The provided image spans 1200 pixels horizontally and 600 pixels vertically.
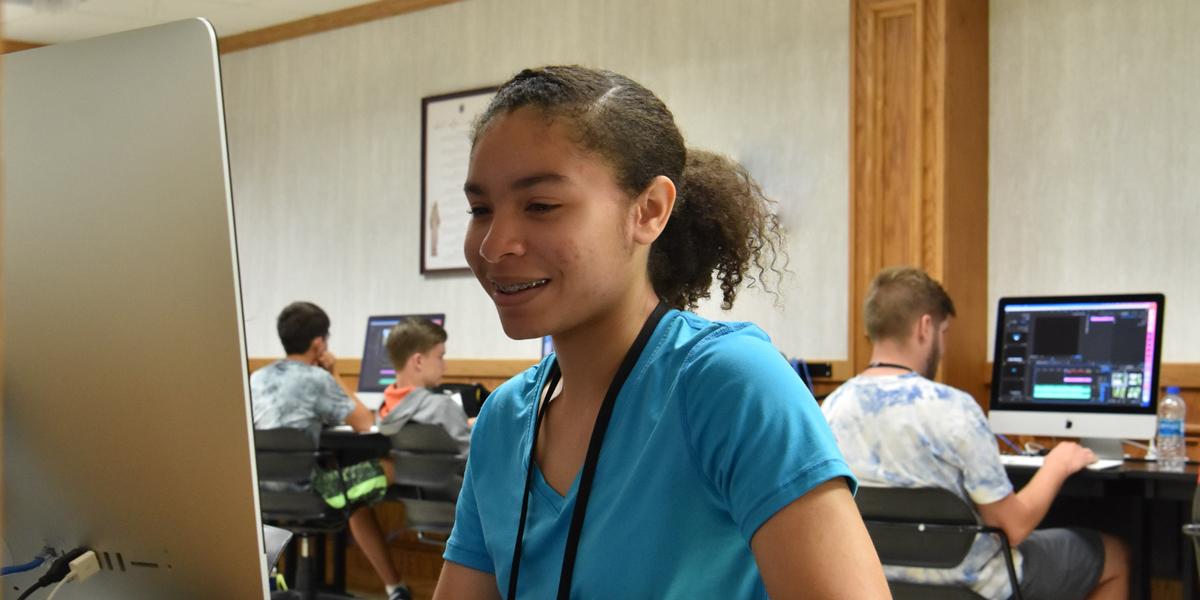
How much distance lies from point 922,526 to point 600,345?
190 centimetres

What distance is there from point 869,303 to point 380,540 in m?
2.65

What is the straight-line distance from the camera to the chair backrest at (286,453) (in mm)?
4477

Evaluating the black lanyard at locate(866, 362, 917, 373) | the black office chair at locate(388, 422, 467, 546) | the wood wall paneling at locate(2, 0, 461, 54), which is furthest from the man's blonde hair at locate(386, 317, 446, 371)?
the black lanyard at locate(866, 362, 917, 373)

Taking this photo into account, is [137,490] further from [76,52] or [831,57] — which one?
[831,57]

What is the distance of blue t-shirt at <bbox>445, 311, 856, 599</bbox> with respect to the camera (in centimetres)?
95

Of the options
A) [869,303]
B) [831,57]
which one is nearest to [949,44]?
[831,57]

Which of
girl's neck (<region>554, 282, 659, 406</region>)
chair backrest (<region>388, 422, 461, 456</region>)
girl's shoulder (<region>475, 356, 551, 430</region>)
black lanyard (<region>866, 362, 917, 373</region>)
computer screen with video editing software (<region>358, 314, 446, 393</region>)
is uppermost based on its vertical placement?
girl's neck (<region>554, 282, 659, 406</region>)

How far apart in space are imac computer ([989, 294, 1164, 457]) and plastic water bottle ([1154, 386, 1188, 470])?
15 centimetres

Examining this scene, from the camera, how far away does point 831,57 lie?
16.6 ft

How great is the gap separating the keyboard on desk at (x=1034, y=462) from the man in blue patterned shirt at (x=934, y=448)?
0.14 metres

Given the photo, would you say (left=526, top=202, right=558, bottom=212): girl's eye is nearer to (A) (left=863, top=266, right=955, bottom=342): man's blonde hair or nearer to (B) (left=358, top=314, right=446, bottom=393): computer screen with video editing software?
(A) (left=863, top=266, right=955, bottom=342): man's blonde hair

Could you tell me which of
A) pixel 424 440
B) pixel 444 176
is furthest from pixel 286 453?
pixel 444 176

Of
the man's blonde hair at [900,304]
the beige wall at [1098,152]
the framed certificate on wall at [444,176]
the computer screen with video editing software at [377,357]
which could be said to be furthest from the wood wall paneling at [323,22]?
the man's blonde hair at [900,304]

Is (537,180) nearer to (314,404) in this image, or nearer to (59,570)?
(59,570)
